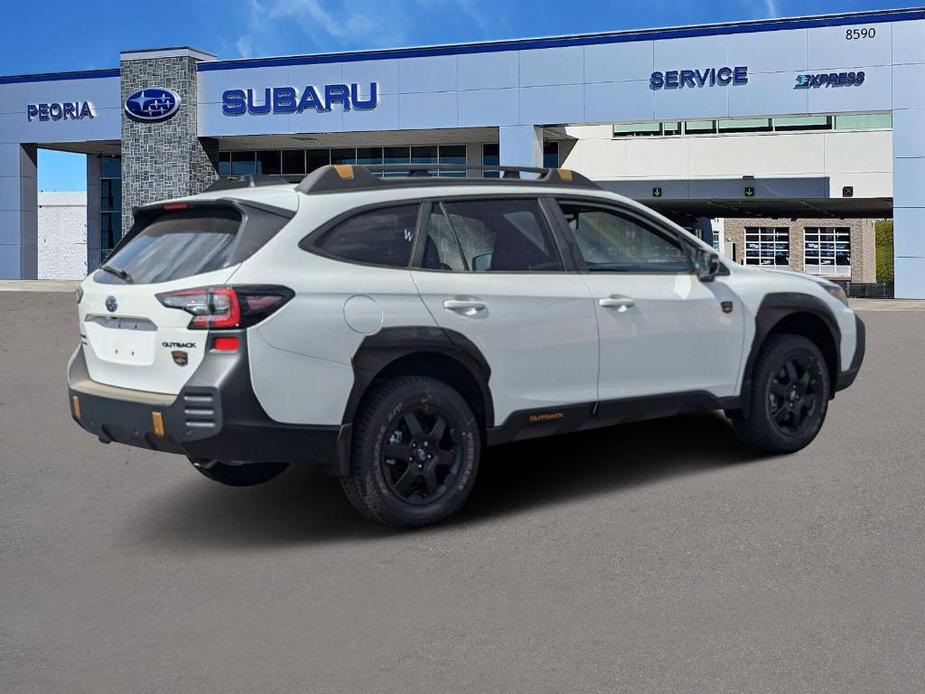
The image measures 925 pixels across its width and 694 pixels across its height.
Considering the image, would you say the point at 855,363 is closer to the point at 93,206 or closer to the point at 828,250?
the point at 93,206

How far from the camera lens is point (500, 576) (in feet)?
16.3

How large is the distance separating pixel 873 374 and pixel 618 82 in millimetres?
19186

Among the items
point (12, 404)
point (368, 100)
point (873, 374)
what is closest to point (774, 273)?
point (873, 374)

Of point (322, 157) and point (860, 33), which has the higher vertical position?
point (860, 33)

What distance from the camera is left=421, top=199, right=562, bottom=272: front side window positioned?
19.4ft

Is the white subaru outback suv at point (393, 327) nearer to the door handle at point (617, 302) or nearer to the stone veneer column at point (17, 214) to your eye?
the door handle at point (617, 302)

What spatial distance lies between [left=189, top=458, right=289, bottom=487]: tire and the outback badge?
154cm

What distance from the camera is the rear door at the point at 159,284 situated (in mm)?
5219

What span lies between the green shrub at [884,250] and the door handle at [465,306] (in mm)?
61738

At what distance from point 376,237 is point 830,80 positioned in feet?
83.6

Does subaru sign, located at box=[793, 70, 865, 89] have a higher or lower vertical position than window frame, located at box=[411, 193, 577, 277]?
higher

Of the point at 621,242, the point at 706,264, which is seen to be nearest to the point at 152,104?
the point at 621,242

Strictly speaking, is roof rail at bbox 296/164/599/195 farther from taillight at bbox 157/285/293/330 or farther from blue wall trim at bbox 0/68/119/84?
blue wall trim at bbox 0/68/119/84

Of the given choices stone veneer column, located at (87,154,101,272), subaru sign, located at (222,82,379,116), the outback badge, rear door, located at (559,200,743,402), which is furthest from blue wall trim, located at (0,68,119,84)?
the outback badge
